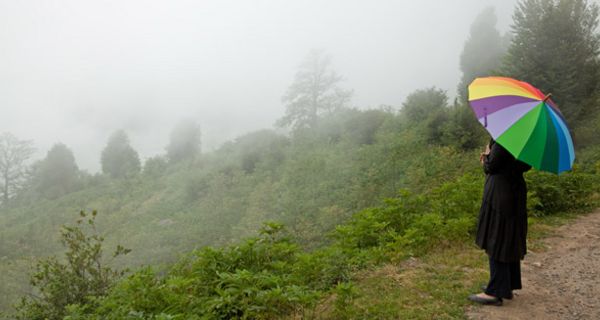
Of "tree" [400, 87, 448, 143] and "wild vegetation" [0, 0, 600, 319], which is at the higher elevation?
"tree" [400, 87, 448, 143]

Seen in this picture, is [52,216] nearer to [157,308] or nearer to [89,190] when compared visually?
[89,190]

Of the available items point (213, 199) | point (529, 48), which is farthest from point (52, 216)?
point (529, 48)

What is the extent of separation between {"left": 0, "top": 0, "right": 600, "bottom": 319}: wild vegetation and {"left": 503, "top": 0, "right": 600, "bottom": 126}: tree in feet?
0.20

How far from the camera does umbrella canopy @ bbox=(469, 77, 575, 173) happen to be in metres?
3.16

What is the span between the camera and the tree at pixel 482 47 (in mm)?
27750

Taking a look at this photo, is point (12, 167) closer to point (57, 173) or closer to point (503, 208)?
point (57, 173)

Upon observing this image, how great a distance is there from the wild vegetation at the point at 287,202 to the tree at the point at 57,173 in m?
0.14

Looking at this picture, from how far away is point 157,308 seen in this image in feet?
13.4

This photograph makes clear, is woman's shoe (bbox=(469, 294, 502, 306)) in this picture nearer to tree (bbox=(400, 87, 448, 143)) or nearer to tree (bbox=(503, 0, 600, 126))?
tree (bbox=(503, 0, 600, 126))

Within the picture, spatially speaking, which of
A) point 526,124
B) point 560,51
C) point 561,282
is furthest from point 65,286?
point 560,51

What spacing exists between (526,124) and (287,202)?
49.7ft

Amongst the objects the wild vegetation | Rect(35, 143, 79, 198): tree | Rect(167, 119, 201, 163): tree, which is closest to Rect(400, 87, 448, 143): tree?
the wild vegetation

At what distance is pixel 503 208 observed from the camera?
3709 mm

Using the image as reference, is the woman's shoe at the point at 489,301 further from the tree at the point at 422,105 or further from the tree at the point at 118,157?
the tree at the point at 118,157
